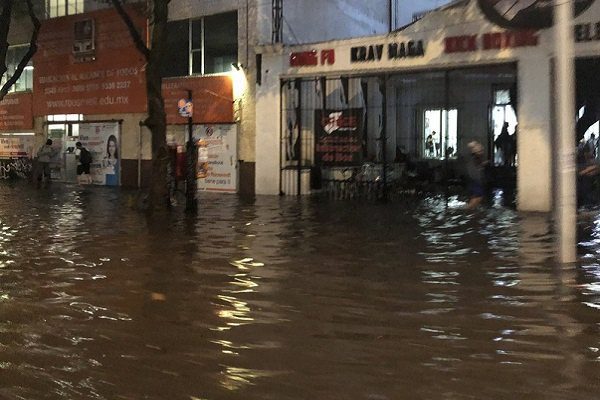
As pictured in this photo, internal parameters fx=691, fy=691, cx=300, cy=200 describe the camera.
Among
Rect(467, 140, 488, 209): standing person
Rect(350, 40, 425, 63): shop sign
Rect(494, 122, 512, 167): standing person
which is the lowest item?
Rect(467, 140, 488, 209): standing person

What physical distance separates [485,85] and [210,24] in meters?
9.46

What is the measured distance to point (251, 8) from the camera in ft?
66.9

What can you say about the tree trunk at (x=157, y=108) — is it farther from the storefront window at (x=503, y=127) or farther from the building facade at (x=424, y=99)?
the storefront window at (x=503, y=127)

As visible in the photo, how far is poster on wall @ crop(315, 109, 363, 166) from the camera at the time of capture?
18.6 metres

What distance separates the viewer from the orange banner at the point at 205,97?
831 inches

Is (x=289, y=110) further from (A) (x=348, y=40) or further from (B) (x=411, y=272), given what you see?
(B) (x=411, y=272)

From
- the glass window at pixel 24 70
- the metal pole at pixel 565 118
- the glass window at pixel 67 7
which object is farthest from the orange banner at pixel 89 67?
the metal pole at pixel 565 118

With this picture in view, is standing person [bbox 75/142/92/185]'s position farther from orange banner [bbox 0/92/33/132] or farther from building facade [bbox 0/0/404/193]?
orange banner [bbox 0/92/33/132]

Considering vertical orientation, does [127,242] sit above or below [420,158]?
below

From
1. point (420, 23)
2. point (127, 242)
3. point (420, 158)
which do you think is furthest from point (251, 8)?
point (127, 242)

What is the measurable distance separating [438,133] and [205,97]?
27.4ft

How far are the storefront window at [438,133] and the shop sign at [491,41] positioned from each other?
24.1 ft

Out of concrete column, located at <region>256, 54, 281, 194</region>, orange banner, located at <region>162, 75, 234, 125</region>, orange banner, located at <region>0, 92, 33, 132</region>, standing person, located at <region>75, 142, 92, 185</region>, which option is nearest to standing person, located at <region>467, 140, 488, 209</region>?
concrete column, located at <region>256, 54, 281, 194</region>

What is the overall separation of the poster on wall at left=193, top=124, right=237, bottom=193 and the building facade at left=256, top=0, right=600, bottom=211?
4.30 ft
